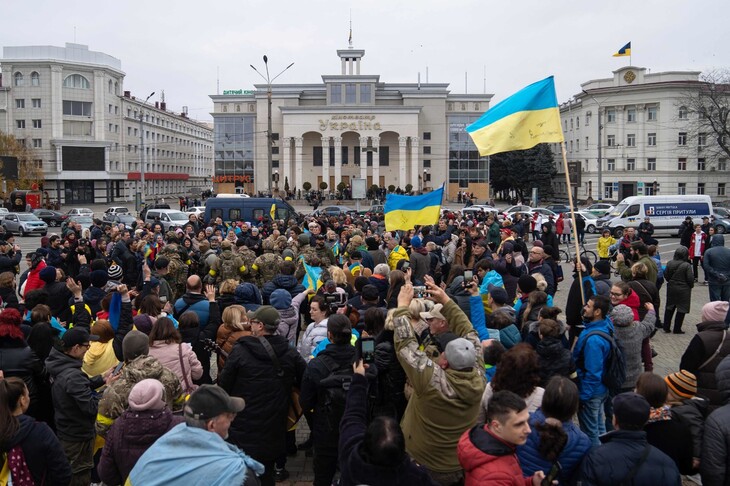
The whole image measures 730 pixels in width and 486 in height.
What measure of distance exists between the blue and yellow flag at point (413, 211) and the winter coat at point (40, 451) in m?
9.79

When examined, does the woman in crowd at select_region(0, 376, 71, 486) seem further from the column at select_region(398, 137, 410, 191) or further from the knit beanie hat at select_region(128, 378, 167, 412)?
the column at select_region(398, 137, 410, 191)

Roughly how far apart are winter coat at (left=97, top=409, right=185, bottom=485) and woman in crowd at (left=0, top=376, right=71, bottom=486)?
0.33 metres

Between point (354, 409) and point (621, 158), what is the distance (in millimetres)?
69271

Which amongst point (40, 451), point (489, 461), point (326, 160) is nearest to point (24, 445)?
point (40, 451)

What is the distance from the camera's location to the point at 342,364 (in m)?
5.13

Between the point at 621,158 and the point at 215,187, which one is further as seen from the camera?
the point at 215,187

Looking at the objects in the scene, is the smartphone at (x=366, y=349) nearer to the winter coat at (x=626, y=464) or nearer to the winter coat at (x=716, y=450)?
the winter coat at (x=626, y=464)

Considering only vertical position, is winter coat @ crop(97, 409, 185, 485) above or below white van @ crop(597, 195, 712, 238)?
below

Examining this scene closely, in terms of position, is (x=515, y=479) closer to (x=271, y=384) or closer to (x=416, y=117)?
(x=271, y=384)

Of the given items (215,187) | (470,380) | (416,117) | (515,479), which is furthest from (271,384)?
(215,187)

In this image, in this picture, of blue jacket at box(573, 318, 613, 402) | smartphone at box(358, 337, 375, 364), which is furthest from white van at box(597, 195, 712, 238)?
smartphone at box(358, 337, 375, 364)

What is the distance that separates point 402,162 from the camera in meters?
71.3

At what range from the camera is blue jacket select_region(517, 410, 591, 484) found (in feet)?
13.1

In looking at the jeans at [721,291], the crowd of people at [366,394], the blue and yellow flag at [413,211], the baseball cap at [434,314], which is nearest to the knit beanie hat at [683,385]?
the crowd of people at [366,394]
